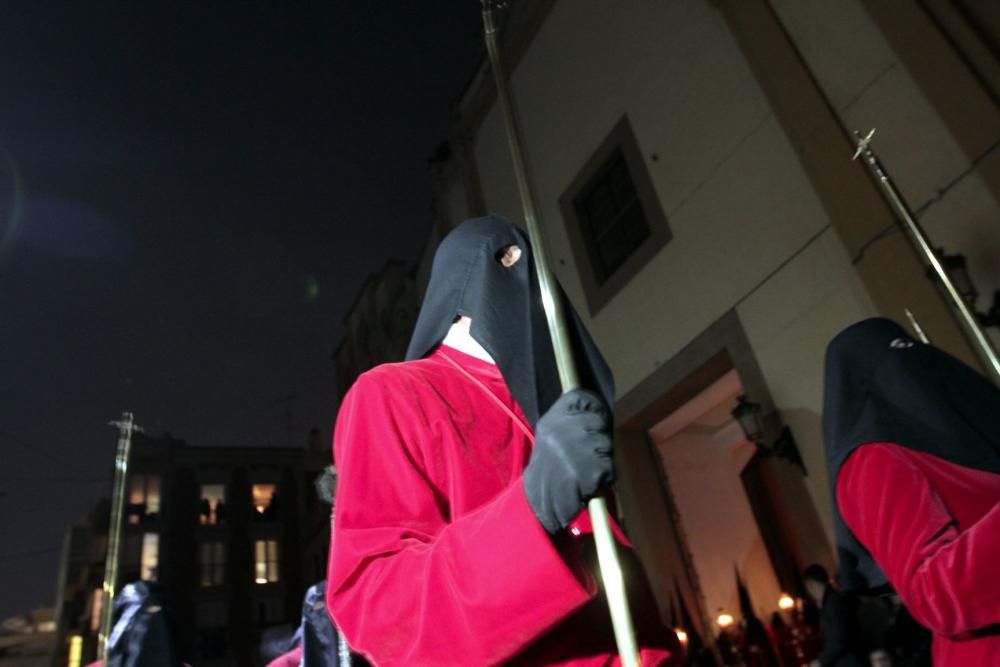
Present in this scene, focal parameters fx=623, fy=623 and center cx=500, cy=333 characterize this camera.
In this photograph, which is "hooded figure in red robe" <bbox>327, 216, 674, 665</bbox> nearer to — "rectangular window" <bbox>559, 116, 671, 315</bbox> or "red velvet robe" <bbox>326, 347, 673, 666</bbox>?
"red velvet robe" <bbox>326, 347, 673, 666</bbox>

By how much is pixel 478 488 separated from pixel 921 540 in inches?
58.2

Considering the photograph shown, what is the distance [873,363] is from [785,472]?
4352 mm

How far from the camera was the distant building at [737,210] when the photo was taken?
5.56 metres

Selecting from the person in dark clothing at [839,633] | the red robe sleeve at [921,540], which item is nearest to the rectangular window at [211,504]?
the person in dark clothing at [839,633]

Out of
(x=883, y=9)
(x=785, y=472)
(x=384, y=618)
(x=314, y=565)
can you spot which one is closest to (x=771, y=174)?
(x=883, y=9)

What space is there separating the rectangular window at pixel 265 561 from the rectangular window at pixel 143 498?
5.14 meters

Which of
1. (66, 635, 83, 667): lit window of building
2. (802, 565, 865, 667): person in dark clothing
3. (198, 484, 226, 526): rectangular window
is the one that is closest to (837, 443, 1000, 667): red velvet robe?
(802, 565, 865, 667): person in dark clothing

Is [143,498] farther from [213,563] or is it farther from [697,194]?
[697,194]

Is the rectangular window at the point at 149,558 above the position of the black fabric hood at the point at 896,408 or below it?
above

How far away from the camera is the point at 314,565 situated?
98.1 feet

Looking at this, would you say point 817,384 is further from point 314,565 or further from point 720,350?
point 314,565

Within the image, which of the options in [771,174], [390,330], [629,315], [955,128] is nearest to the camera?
[955,128]

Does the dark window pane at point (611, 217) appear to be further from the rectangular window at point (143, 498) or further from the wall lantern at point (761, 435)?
the rectangular window at point (143, 498)

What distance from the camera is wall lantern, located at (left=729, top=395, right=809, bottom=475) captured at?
6270 millimetres
